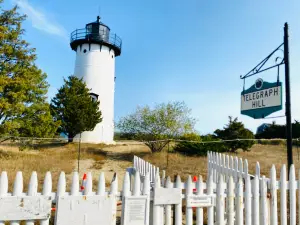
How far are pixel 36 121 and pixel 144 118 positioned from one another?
7717 mm

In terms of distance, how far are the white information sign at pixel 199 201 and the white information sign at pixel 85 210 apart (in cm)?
111

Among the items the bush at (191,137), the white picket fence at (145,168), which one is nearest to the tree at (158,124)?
the bush at (191,137)

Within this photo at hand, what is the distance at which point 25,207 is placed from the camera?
9.45 feet

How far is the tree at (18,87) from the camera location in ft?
49.0

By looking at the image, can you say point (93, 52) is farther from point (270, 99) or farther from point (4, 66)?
point (270, 99)

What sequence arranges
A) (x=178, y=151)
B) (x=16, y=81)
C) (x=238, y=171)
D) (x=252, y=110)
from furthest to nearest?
(x=178, y=151) → (x=16, y=81) → (x=238, y=171) → (x=252, y=110)

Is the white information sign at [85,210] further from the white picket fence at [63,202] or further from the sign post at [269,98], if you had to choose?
the sign post at [269,98]

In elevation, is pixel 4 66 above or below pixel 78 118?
above

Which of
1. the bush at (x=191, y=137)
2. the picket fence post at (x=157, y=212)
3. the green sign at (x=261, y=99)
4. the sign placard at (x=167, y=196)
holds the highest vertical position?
the green sign at (x=261, y=99)

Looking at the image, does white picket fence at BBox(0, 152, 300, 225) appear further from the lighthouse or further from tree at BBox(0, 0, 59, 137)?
the lighthouse

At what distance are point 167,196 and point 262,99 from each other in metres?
2.67

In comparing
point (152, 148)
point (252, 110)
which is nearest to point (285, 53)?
point (252, 110)

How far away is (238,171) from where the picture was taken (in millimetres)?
5621

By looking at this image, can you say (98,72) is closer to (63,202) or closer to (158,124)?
(158,124)
